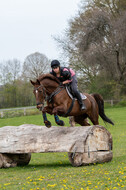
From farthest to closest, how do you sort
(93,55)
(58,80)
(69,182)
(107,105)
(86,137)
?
1. (107,105)
2. (93,55)
3. (58,80)
4. (86,137)
5. (69,182)

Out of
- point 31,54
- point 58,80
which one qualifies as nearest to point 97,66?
point 31,54

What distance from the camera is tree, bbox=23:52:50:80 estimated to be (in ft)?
117

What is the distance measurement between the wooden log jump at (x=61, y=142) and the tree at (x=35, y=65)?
2696 cm

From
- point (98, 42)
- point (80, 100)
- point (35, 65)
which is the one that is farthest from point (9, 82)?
point (80, 100)

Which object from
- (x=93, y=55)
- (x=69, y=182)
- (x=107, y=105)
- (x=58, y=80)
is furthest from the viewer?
(x=107, y=105)

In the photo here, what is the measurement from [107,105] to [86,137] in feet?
99.2

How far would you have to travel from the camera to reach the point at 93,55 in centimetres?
3178

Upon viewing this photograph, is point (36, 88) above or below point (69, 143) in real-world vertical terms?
above

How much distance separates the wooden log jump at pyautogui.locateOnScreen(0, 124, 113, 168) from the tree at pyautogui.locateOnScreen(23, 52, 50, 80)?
2696cm

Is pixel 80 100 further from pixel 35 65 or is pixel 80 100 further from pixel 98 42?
pixel 35 65

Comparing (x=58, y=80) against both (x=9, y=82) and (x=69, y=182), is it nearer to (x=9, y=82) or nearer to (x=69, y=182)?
(x=69, y=182)

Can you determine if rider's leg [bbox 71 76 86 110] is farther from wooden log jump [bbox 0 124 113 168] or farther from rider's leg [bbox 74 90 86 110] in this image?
wooden log jump [bbox 0 124 113 168]

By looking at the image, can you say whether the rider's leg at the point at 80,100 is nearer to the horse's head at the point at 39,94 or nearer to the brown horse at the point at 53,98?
the brown horse at the point at 53,98

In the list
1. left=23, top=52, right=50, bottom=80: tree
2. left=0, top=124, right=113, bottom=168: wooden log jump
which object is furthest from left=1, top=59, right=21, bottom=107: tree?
left=0, top=124, right=113, bottom=168: wooden log jump
